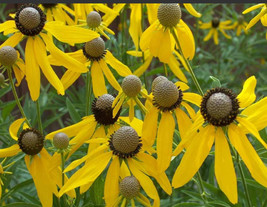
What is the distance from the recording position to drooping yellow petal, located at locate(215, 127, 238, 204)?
747 mm

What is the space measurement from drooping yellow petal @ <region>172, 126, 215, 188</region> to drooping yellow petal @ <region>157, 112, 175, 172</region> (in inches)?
1.9

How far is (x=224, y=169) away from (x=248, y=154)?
0.14 ft

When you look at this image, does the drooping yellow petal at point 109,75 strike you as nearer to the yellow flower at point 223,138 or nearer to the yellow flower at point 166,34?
the yellow flower at point 166,34

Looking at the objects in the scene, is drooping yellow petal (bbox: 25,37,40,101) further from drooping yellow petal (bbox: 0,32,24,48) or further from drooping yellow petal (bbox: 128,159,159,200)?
drooping yellow petal (bbox: 128,159,159,200)

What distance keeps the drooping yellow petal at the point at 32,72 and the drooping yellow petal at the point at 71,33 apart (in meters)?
0.05

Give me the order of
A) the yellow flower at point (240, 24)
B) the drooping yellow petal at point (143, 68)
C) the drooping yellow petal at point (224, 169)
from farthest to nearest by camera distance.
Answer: the yellow flower at point (240, 24) → the drooping yellow petal at point (143, 68) → the drooping yellow petal at point (224, 169)

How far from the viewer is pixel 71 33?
975 mm

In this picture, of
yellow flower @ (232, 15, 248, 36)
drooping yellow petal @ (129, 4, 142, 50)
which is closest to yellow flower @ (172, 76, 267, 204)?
drooping yellow petal @ (129, 4, 142, 50)

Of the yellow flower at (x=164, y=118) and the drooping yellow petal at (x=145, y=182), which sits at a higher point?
the yellow flower at (x=164, y=118)

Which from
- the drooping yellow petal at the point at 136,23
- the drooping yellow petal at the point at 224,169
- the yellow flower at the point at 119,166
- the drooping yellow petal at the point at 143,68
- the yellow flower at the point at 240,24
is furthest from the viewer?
the yellow flower at the point at 240,24

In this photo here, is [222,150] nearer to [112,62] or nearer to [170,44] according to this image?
[170,44]

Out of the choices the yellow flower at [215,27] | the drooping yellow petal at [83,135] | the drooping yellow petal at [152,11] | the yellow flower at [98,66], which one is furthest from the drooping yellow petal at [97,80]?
the yellow flower at [215,27]

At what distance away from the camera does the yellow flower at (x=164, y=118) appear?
0.83 meters

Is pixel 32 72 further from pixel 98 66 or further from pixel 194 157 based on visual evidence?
pixel 194 157
